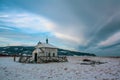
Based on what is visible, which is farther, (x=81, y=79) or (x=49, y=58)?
(x=49, y=58)

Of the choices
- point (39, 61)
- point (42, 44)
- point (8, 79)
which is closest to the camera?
point (8, 79)

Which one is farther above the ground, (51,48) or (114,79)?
(51,48)

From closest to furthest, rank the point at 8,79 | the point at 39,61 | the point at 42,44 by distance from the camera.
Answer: the point at 8,79 → the point at 39,61 → the point at 42,44

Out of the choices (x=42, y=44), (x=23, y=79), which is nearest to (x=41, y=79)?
(x=23, y=79)

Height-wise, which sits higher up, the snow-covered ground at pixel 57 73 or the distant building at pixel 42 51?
the distant building at pixel 42 51

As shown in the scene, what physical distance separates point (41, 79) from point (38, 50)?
32953 millimetres

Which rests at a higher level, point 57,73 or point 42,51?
point 42,51

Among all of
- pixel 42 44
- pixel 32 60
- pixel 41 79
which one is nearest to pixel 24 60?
pixel 32 60

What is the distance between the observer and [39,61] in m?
46.2

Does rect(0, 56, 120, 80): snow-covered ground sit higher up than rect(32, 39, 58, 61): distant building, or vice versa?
rect(32, 39, 58, 61): distant building

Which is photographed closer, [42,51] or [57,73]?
[57,73]

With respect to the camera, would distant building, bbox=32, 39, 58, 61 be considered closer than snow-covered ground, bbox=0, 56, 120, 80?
No

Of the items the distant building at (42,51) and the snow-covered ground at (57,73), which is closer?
the snow-covered ground at (57,73)

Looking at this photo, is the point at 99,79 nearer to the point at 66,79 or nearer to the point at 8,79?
the point at 66,79
